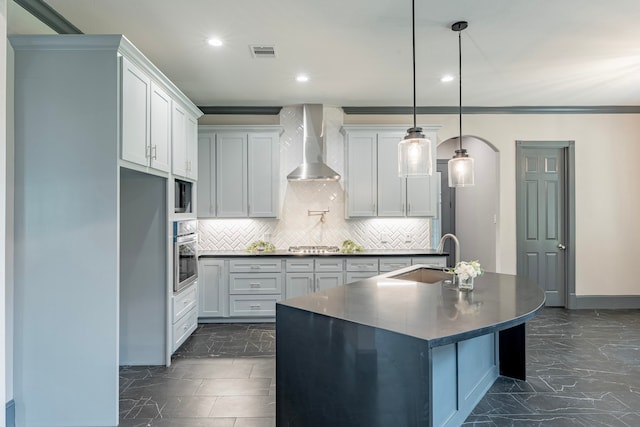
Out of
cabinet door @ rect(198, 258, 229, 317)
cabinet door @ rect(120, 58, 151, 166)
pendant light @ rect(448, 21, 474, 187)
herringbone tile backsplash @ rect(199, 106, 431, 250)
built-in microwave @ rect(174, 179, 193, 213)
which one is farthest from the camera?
herringbone tile backsplash @ rect(199, 106, 431, 250)

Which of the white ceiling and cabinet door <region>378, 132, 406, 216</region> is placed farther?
cabinet door <region>378, 132, 406, 216</region>

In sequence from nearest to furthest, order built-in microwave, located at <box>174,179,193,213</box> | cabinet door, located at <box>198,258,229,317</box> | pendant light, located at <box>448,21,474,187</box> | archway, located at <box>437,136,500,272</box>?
pendant light, located at <box>448,21,474,187</box> < built-in microwave, located at <box>174,179,193,213</box> < cabinet door, located at <box>198,258,229,317</box> < archway, located at <box>437,136,500,272</box>

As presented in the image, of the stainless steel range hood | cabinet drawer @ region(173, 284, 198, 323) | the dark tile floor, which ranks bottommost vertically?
the dark tile floor

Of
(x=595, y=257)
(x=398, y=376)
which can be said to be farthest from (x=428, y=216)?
(x=398, y=376)

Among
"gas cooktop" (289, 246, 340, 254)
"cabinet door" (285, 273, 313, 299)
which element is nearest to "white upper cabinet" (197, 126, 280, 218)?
"gas cooktop" (289, 246, 340, 254)

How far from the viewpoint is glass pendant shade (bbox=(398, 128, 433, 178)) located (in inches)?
95.3

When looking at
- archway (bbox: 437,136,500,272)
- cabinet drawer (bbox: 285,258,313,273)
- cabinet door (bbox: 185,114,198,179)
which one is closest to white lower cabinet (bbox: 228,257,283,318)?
cabinet drawer (bbox: 285,258,313,273)

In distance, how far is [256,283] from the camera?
4.51m

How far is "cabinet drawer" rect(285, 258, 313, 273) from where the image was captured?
14.8ft

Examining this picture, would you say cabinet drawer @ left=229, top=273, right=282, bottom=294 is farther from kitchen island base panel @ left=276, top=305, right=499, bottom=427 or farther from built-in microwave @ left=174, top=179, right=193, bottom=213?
kitchen island base panel @ left=276, top=305, right=499, bottom=427

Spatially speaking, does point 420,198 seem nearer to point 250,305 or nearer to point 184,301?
point 250,305

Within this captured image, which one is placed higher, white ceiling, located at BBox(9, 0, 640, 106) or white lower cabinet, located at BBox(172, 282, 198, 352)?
white ceiling, located at BBox(9, 0, 640, 106)

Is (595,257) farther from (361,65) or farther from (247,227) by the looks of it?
(247,227)

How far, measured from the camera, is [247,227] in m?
5.09
